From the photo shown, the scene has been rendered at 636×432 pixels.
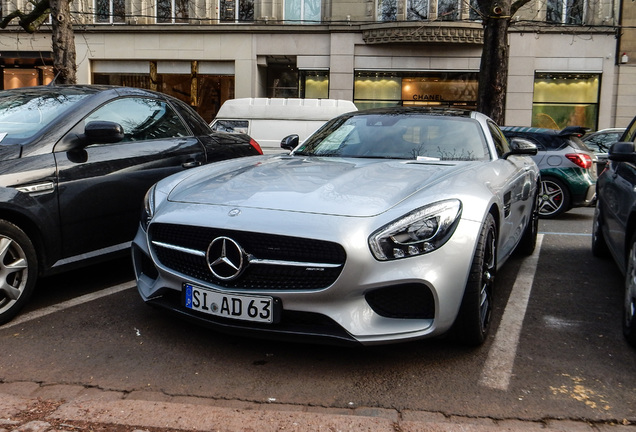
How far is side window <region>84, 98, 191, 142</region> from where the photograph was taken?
4.80 m

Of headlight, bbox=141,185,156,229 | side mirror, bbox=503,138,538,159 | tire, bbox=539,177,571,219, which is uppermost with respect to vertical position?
side mirror, bbox=503,138,538,159

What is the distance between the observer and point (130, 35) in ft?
70.8

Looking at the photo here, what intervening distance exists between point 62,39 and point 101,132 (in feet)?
28.7

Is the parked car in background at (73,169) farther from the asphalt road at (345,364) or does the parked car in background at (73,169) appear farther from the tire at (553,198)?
the tire at (553,198)

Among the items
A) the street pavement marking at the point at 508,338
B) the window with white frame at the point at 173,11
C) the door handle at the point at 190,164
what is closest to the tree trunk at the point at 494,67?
the street pavement marking at the point at 508,338

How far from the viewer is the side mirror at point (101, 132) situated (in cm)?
425

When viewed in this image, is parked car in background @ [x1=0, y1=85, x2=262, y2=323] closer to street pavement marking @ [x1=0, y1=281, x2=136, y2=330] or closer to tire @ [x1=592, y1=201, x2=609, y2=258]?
street pavement marking @ [x1=0, y1=281, x2=136, y2=330]

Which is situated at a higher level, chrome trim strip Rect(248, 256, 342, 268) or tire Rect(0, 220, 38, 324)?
chrome trim strip Rect(248, 256, 342, 268)

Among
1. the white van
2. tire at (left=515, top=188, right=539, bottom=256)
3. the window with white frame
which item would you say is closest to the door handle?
tire at (left=515, top=188, right=539, bottom=256)

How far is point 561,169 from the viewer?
966cm

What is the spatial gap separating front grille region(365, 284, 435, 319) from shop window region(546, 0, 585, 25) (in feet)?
64.4

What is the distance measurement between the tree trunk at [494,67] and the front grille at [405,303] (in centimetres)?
1095

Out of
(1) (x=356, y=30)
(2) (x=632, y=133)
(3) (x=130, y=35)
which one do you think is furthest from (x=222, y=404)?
(3) (x=130, y=35)

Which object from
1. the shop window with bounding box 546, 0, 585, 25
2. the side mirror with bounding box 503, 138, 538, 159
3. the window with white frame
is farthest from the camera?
the window with white frame
